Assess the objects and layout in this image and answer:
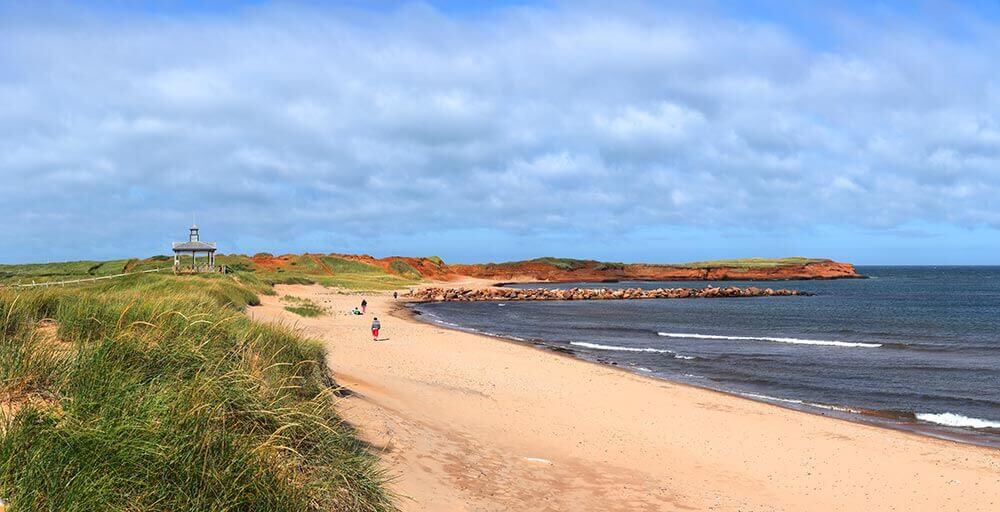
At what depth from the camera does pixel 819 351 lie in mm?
28062

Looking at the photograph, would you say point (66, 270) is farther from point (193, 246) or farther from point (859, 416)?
point (859, 416)

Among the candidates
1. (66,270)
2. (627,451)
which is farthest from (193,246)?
(627,451)

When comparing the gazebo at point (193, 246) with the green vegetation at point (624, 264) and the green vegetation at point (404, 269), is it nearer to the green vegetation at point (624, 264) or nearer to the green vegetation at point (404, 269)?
the green vegetation at point (404, 269)

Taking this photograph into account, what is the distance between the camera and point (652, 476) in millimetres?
9914

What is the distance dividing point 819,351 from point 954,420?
1280cm

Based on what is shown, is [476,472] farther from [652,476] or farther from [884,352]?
[884,352]

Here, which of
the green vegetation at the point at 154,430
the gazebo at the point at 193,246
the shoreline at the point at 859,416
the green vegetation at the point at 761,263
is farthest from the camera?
the green vegetation at the point at 761,263

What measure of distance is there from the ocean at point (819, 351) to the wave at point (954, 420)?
0.03m

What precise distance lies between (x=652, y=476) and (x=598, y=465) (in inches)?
30.8

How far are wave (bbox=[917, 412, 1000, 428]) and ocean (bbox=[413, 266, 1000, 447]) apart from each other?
0.03m

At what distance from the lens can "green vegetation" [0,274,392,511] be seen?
432 cm

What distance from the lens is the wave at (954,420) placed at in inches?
596

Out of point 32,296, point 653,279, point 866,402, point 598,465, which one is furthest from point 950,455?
point 653,279

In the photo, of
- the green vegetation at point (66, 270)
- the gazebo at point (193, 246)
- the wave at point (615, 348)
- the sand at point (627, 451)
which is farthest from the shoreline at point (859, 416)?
the green vegetation at point (66, 270)
